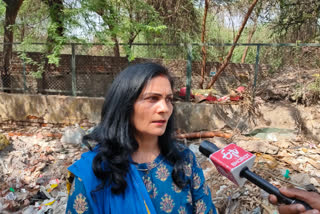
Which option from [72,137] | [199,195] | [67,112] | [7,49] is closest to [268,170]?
A: [199,195]

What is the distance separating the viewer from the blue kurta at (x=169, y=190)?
125cm

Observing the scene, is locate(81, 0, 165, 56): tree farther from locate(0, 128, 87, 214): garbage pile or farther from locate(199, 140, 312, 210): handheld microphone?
locate(199, 140, 312, 210): handheld microphone

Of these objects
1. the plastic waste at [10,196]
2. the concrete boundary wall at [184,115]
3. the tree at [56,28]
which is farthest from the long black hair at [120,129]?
the tree at [56,28]

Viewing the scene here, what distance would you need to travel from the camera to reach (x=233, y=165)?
106 cm

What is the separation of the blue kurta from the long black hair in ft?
0.19

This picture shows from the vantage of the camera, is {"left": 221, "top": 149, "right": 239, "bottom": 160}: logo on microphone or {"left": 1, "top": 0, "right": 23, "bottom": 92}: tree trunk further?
{"left": 1, "top": 0, "right": 23, "bottom": 92}: tree trunk

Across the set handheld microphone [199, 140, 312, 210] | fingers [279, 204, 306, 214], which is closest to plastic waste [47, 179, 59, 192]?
handheld microphone [199, 140, 312, 210]

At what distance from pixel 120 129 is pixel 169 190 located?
1.41 ft

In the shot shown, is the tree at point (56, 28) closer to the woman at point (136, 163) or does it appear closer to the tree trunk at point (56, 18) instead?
the tree trunk at point (56, 18)

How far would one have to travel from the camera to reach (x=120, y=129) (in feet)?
4.13

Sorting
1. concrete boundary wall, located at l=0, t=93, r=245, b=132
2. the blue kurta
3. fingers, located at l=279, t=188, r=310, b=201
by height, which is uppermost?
fingers, located at l=279, t=188, r=310, b=201

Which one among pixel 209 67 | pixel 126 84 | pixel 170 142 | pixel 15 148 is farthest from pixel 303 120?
pixel 15 148

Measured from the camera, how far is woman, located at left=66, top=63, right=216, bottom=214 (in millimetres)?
1137

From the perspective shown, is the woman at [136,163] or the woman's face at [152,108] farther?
the woman's face at [152,108]
